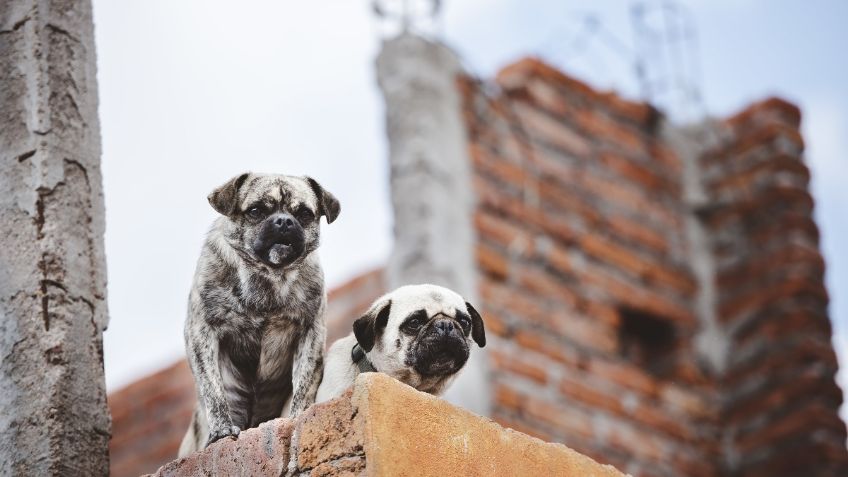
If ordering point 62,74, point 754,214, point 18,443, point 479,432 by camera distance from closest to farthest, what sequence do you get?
point 479,432 → point 18,443 → point 62,74 → point 754,214

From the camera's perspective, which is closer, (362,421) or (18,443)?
(362,421)

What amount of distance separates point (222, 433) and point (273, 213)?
53cm

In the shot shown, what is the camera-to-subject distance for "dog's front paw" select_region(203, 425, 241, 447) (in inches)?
125

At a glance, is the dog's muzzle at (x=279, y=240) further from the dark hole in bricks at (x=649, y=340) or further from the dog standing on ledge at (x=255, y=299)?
the dark hole in bricks at (x=649, y=340)

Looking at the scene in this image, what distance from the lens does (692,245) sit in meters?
8.74

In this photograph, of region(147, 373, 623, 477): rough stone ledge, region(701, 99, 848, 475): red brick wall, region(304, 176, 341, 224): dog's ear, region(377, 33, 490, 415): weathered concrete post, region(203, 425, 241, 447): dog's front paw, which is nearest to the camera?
region(147, 373, 623, 477): rough stone ledge

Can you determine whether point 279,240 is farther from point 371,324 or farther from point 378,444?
point 378,444

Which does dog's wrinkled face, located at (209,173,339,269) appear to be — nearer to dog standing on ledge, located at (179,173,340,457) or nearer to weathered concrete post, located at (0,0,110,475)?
dog standing on ledge, located at (179,173,340,457)

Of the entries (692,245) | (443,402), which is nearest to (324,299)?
(443,402)

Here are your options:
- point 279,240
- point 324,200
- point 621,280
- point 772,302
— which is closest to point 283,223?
point 279,240

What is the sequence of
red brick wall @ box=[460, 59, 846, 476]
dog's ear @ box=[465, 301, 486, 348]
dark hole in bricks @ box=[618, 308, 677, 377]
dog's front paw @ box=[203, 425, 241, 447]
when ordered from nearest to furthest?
dog's front paw @ box=[203, 425, 241, 447] → dog's ear @ box=[465, 301, 486, 348] → red brick wall @ box=[460, 59, 846, 476] → dark hole in bricks @ box=[618, 308, 677, 377]

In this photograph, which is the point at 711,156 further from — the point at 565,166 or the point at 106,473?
the point at 106,473

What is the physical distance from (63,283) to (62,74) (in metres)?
0.57

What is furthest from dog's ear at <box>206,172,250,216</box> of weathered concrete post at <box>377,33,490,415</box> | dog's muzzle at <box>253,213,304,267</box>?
weathered concrete post at <box>377,33,490,415</box>
